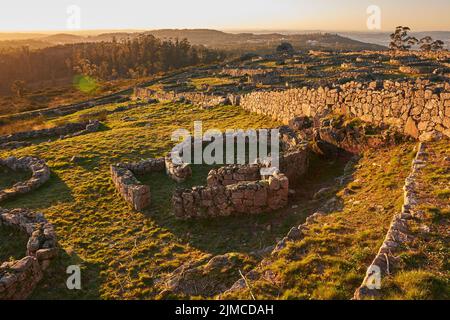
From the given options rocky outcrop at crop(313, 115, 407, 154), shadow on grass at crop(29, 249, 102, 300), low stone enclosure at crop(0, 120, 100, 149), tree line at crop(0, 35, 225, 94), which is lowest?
shadow on grass at crop(29, 249, 102, 300)

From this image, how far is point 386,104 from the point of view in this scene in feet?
59.3

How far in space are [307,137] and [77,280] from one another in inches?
554

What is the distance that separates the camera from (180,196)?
1508cm

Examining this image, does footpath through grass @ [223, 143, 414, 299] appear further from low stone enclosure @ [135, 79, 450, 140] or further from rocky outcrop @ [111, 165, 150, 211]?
rocky outcrop @ [111, 165, 150, 211]

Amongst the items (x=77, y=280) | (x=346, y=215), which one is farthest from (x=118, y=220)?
(x=346, y=215)

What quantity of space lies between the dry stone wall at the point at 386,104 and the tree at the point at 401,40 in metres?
123

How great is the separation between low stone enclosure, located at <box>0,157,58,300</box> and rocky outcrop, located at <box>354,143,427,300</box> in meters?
9.32

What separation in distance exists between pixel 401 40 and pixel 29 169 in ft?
453

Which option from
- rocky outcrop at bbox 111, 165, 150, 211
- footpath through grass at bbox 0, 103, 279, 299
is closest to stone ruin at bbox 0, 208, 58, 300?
footpath through grass at bbox 0, 103, 279, 299

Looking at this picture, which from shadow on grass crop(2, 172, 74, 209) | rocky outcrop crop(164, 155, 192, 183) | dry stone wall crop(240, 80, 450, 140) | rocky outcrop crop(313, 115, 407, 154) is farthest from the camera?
rocky outcrop crop(164, 155, 192, 183)

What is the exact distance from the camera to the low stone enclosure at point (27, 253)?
1107 cm

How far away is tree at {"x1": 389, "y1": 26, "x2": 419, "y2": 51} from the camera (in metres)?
130

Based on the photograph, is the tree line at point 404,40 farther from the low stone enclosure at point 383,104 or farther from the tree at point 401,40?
the low stone enclosure at point 383,104

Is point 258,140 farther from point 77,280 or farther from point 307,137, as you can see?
point 77,280
